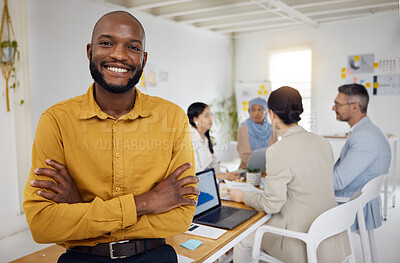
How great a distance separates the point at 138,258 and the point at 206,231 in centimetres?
67

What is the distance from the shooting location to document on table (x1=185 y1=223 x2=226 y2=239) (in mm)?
1760

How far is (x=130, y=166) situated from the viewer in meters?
1.27

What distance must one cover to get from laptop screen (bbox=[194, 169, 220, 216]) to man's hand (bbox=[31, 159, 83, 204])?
3.20ft

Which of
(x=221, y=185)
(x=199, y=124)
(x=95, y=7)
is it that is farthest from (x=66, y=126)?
(x=95, y=7)

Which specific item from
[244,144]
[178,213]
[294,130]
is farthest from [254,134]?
[178,213]

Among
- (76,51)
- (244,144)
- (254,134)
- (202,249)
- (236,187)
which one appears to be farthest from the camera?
(76,51)

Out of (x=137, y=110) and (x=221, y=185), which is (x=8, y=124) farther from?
(x=137, y=110)

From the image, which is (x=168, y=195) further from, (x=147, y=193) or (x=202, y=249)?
(x=202, y=249)

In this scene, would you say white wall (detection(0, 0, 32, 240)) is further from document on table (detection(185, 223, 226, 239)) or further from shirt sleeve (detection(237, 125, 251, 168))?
document on table (detection(185, 223, 226, 239))

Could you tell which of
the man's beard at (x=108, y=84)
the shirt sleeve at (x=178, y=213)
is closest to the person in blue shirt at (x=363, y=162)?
the shirt sleeve at (x=178, y=213)

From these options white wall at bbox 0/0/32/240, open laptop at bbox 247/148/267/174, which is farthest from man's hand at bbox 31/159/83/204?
white wall at bbox 0/0/32/240

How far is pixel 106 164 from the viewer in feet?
4.11

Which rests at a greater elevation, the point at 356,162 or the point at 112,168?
the point at 112,168

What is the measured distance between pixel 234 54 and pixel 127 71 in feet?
22.7
